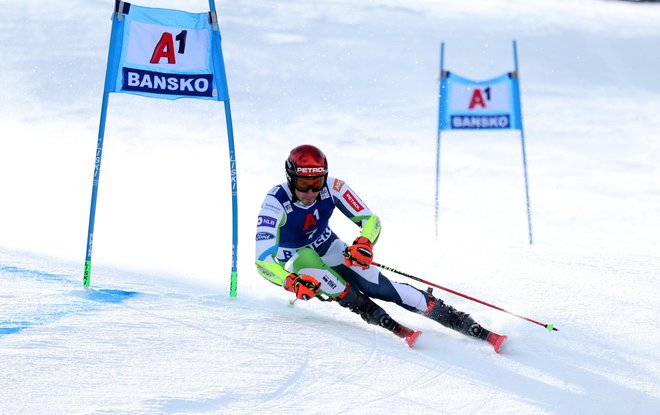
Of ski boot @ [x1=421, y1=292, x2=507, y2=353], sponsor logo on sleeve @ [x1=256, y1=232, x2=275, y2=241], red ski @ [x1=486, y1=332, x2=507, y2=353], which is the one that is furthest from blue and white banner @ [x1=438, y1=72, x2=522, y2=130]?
red ski @ [x1=486, y1=332, x2=507, y2=353]

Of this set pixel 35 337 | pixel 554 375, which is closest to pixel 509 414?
pixel 554 375

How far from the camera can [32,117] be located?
54.6 feet

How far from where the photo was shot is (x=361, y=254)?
4.51 metres

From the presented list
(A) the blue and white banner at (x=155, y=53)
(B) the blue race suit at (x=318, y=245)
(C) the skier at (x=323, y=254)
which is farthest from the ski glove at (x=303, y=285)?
(A) the blue and white banner at (x=155, y=53)

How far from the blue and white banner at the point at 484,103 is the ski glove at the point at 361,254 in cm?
574

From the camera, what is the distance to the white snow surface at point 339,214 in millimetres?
3584

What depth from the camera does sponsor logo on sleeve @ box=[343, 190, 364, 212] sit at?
495 cm

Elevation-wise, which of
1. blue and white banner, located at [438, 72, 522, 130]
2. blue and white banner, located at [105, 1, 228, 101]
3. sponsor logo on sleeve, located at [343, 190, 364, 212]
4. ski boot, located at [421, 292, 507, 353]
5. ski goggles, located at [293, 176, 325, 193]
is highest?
blue and white banner, located at [438, 72, 522, 130]

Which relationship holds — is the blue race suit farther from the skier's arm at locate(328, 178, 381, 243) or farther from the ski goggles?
the ski goggles

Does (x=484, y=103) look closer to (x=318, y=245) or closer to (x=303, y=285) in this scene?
(x=318, y=245)

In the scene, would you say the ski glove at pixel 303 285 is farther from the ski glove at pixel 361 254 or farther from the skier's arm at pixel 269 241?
the ski glove at pixel 361 254

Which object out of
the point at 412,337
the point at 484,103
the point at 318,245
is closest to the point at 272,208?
the point at 318,245

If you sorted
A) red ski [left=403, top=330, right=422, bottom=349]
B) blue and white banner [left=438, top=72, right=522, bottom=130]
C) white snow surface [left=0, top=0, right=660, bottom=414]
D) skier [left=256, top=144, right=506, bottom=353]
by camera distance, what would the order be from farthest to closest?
1. blue and white banner [left=438, top=72, right=522, bottom=130]
2. skier [left=256, top=144, right=506, bottom=353]
3. red ski [left=403, top=330, right=422, bottom=349]
4. white snow surface [left=0, top=0, right=660, bottom=414]

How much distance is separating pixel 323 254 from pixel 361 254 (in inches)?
22.1
